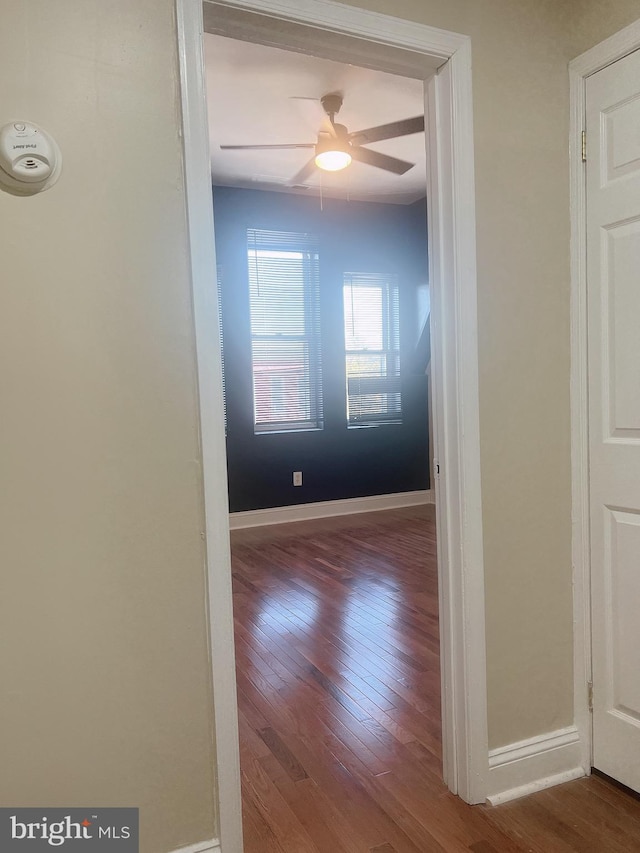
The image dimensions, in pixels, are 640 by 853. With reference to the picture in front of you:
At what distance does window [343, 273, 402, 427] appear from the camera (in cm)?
575

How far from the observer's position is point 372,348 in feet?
19.2

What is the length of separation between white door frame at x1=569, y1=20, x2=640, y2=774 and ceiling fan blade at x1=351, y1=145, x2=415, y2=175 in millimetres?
2114

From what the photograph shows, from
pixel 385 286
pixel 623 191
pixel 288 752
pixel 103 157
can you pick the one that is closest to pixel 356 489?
pixel 385 286

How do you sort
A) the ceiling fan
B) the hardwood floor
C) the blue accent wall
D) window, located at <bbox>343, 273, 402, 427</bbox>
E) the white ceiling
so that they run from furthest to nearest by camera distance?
window, located at <bbox>343, 273, 402, 427</bbox>, the blue accent wall, the ceiling fan, the white ceiling, the hardwood floor

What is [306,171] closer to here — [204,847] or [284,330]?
[284,330]

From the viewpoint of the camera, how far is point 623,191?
167 centimetres

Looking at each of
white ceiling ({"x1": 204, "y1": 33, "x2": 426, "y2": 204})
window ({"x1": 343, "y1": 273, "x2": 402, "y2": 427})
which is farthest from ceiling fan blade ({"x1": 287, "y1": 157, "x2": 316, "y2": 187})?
window ({"x1": 343, "y1": 273, "x2": 402, "y2": 427})

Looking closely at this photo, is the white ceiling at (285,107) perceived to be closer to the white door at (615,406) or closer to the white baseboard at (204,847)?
the white door at (615,406)

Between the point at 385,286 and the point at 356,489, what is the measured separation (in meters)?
2.02

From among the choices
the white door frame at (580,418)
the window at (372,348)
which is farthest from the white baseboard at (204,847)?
the window at (372,348)

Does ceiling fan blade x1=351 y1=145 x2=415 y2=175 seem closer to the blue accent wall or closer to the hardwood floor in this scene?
the blue accent wall

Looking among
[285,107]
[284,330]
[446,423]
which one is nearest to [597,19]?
[446,423]

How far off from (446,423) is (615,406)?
50 centimetres

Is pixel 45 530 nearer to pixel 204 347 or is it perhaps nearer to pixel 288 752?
pixel 204 347
